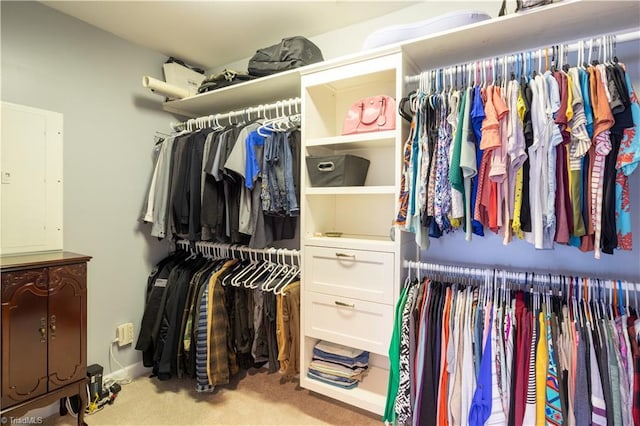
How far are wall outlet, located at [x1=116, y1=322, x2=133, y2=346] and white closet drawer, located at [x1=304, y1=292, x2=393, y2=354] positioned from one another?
1.43 m

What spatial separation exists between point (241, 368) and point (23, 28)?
248cm

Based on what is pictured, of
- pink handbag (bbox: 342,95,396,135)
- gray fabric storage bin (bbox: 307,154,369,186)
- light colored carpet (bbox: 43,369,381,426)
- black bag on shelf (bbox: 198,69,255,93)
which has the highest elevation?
black bag on shelf (bbox: 198,69,255,93)

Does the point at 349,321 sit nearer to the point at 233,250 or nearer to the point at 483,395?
the point at 483,395

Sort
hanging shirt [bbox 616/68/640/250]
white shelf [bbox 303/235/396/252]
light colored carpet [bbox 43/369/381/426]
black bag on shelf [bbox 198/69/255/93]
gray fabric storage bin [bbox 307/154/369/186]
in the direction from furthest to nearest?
1. black bag on shelf [bbox 198/69/255/93]
2. light colored carpet [bbox 43/369/381/426]
3. gray fabric storage bin [bbox 307/154/369/186]
4. white shelf [bbox 303/235/396/252]
5. hanging shirt [bbox 616/68/640/250]

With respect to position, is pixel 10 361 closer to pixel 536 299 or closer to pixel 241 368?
pixel 241 368

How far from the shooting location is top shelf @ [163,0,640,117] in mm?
1283

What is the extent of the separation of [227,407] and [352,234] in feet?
4.27

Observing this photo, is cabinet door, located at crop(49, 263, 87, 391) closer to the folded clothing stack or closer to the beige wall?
the beige wall

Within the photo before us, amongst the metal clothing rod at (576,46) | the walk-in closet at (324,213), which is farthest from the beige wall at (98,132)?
the metal clothing rod at (576,46)

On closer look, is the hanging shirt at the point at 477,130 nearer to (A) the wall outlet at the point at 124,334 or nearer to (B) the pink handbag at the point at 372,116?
(B) the pink handbag at the point at 372,116

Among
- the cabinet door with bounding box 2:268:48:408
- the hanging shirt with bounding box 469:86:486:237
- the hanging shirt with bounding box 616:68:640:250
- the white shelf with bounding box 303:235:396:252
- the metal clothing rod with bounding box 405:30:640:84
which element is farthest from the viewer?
the white shelf with bounding box 303:235:396:252

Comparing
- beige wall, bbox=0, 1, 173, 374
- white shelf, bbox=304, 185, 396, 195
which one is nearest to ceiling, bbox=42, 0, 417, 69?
Answer: beige wall, bbox=0, 1, 173, 374

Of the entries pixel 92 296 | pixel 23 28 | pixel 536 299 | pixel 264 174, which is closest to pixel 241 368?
pixel 92 296

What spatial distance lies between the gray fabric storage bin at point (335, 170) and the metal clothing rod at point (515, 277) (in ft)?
1.77
